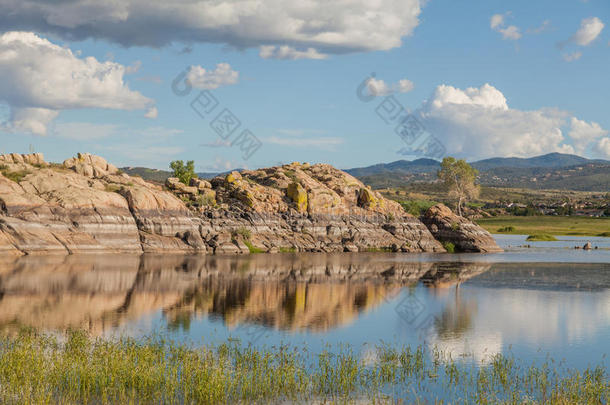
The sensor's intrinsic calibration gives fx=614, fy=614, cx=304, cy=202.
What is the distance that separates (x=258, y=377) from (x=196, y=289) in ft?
79.7

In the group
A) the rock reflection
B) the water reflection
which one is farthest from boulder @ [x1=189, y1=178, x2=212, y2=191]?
the water reflection

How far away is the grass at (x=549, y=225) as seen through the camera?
156538 mm

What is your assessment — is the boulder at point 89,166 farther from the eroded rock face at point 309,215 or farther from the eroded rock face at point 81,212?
the eroded rock face at point 309,215

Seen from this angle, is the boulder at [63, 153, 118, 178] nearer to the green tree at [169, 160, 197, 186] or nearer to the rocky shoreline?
the rocky shoreline

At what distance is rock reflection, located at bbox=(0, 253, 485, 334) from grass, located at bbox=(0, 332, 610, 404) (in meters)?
6.59

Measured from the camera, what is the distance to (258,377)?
20.9 metres

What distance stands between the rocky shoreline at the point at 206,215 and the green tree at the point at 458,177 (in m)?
34.8

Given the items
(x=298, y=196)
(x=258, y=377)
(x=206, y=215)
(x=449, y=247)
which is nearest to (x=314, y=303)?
(x=258, y=377)

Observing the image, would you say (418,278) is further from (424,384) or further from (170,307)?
(424,384)

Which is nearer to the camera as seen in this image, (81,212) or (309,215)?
(81,212)

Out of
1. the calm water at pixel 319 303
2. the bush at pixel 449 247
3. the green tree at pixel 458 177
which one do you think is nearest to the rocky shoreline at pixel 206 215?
the bush at pixel 449 247

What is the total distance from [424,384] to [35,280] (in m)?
32.9

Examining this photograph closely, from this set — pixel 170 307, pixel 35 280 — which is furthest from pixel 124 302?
pixel 35 280

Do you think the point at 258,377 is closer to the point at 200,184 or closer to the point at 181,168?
the point at 200,184
